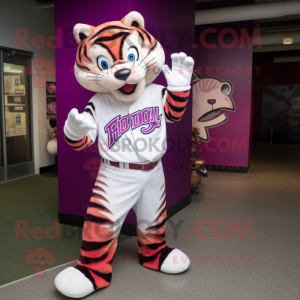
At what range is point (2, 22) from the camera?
501 cm

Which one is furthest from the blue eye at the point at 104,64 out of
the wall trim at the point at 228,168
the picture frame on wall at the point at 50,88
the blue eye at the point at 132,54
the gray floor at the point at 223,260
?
the wall trim at the point at 228,168

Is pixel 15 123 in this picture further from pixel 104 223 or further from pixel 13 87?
pixel 104 223

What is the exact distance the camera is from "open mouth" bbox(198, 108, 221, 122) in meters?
6.36

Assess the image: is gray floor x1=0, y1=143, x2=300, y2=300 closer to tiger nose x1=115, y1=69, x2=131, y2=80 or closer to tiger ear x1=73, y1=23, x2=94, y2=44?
tiger nose x1=115, y1=69, x2=131, y2=80

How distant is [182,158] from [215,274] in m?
1.73

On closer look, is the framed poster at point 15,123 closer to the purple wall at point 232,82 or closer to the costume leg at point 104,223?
the purple wall at point 232,82

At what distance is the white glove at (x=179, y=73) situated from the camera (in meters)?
2.09

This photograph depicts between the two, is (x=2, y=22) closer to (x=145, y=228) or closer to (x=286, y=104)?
(x=145, y=228)

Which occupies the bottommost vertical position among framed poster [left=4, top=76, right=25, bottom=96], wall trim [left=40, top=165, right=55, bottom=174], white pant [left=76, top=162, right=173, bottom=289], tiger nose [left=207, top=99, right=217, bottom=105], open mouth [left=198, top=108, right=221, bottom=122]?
wall trim [left=40, top=165, right=55, bottom=174]

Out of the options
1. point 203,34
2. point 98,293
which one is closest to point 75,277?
point 98,293

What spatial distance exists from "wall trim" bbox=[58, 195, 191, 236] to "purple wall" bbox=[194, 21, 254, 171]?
2.36 meters

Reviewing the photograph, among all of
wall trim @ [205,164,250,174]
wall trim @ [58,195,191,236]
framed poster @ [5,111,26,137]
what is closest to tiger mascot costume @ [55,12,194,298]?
wall trim @ [58,195,191,236]

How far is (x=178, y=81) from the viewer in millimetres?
2150

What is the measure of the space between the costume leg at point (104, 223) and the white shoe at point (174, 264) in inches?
16.1
